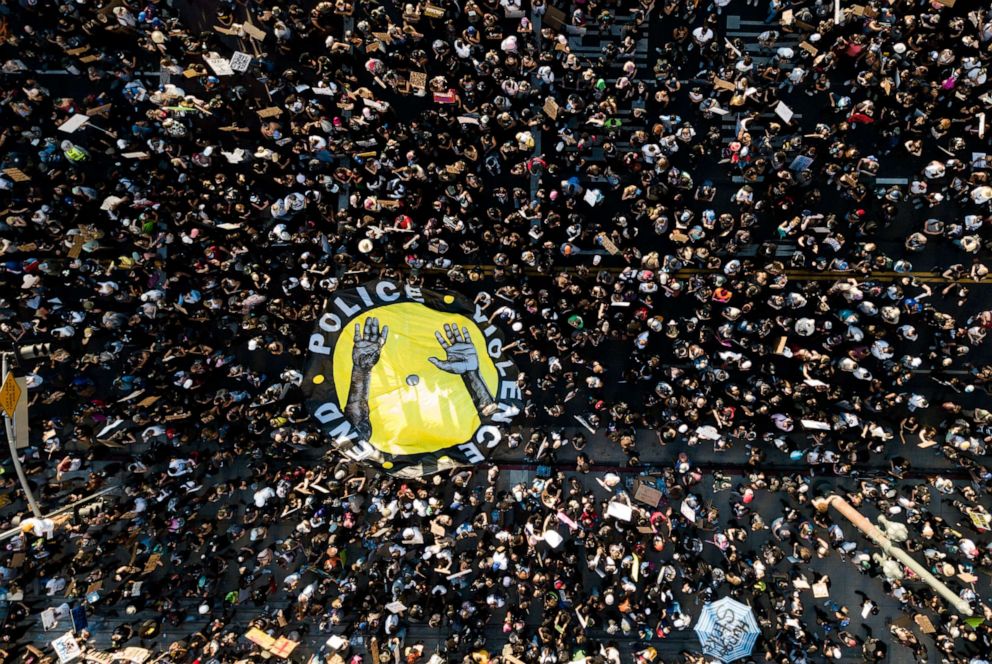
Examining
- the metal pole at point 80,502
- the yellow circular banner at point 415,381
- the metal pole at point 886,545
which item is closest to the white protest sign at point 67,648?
the metal pole at point 80,502

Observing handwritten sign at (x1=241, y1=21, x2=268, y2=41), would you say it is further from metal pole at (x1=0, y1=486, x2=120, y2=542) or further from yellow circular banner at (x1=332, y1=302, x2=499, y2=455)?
metal pole at (x1=0, y1=486, x2=120, y2=542)

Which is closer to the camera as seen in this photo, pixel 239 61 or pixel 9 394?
pixel 9 394

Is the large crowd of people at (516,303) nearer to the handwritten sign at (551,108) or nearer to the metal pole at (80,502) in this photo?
the handwritten sign at (551,108)

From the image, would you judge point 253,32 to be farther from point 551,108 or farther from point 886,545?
point 886,545

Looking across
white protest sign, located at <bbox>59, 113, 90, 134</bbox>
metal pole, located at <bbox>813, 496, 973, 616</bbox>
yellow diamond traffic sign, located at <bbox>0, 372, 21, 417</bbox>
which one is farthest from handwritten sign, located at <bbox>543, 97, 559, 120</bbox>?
yellow diamond traffic sign, located at <bbox>0, 372, 21, 417</bbox>

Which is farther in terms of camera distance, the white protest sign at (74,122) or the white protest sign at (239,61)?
the white protest sign at (74,122)

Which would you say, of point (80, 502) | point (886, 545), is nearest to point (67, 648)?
point (80, 502)

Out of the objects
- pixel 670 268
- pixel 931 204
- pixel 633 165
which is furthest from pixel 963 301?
pixel 633 165
